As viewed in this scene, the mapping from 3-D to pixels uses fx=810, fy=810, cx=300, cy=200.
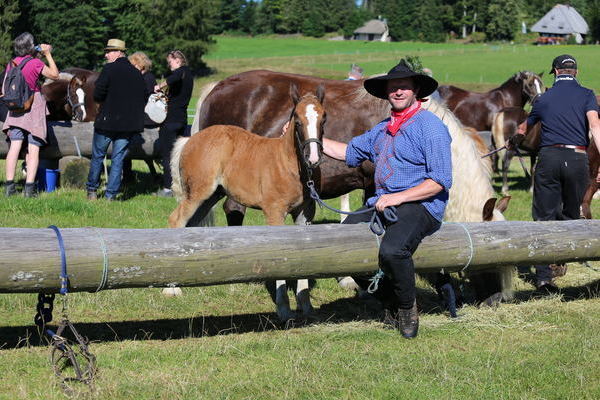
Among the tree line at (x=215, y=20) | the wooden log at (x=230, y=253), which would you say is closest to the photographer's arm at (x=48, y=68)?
the wooden log at (x=230, y=253)

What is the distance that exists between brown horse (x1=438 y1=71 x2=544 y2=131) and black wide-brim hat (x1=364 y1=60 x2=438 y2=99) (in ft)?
38.9

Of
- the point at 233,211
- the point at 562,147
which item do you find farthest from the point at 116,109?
the point at 562,147

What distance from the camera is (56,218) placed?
34.2 ft

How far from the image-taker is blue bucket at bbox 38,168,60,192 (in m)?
12.8

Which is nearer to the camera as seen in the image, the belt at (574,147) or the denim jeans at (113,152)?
the belt at (574,147)

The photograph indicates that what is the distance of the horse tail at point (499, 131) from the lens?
16.0 metres

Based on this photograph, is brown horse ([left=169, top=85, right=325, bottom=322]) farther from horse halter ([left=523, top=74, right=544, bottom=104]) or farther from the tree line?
the tree line

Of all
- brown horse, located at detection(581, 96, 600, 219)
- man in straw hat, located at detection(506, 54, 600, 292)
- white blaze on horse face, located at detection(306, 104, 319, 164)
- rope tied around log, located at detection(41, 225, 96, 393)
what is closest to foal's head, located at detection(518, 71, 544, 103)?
brown horse, located at detection(581, 96, 600, 219)

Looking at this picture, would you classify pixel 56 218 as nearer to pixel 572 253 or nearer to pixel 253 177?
pixel 253 177

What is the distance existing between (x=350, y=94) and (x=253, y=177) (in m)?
2.07

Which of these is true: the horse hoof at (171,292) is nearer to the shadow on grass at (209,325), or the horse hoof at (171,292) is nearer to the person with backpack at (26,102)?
the shadow on grass at (209,325)

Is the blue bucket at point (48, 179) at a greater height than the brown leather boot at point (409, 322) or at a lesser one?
lesser

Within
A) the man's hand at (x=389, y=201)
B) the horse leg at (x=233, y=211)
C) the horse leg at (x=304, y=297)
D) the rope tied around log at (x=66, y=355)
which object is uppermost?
the man's hand at (x=389, y=201)

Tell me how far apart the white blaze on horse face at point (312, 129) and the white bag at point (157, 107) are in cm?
670
